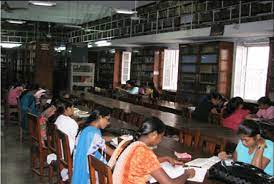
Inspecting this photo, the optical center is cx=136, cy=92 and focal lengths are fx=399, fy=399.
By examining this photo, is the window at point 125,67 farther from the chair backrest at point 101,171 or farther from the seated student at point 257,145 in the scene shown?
the chair backrest at point 101,171

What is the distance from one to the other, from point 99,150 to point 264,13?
258 inches

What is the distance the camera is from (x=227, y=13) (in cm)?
985

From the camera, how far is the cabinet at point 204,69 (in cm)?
1035

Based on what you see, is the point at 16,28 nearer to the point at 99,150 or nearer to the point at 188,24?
the point at 188,24

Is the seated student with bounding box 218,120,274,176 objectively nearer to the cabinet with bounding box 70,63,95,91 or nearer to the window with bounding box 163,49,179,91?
the window with bounding box 163,49,179,91

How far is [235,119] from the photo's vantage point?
5.61 metres

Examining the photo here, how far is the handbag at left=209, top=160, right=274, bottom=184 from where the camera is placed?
2.30 m

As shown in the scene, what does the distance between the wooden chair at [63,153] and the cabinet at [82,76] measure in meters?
10.4

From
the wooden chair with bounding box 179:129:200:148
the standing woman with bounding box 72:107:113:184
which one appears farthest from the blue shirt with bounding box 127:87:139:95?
the standing woman with bounding box 72:107:113:184

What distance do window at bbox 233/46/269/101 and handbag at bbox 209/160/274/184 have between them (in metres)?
7.87

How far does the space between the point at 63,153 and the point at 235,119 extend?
9.36 ft

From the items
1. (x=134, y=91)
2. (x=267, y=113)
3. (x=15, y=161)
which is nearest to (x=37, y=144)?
(x=15, y=161)

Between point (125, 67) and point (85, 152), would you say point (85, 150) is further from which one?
point (125, 67)

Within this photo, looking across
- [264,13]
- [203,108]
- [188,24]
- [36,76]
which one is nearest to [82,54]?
[36,76]
